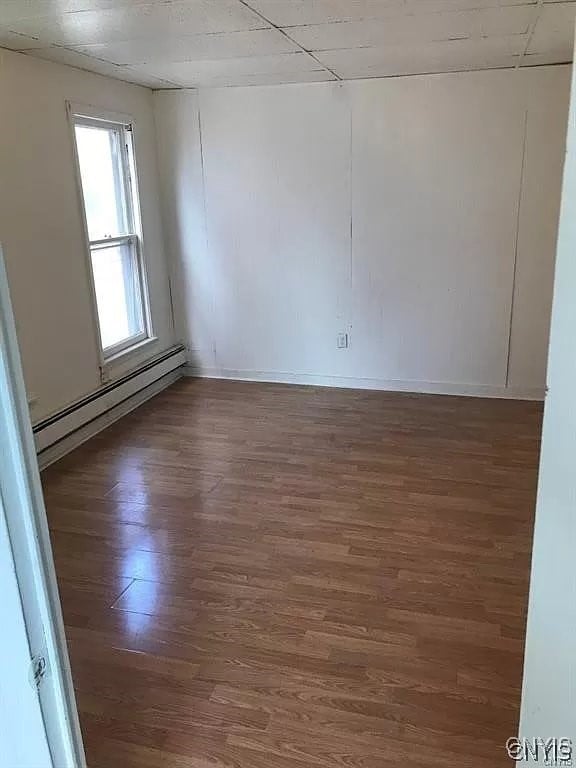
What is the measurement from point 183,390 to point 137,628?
285 cm

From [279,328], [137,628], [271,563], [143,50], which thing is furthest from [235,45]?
[137,628]

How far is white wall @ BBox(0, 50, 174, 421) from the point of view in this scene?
344 centimetres

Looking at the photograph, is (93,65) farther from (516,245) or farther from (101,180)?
(516,245)

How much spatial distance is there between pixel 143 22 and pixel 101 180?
178 cm

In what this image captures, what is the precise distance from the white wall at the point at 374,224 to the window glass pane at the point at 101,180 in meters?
0.50

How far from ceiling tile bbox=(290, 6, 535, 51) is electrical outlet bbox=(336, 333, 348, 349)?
211cm

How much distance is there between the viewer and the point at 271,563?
2.75 meters

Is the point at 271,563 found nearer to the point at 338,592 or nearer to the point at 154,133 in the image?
the point at 338,592

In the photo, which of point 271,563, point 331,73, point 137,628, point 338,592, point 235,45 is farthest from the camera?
point 331,73

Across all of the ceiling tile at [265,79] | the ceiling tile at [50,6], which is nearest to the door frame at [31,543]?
Answer: the ceiling tile at [50,6]

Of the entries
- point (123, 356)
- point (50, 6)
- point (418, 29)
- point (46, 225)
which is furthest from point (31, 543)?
point (123, 356)

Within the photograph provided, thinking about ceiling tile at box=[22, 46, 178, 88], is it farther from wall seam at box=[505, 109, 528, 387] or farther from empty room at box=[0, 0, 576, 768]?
wall seam at box=[505, 109, 528, 387]

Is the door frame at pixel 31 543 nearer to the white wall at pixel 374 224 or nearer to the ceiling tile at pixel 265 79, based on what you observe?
the ceiling tile at pixel 265 79

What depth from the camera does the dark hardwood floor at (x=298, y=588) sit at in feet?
6.28
